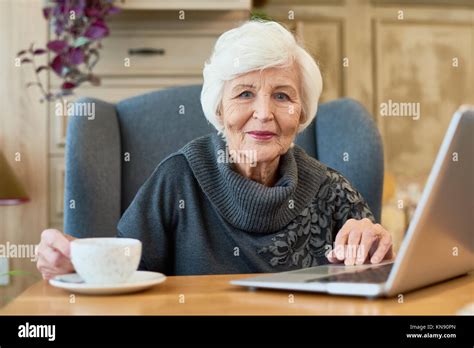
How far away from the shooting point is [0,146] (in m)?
2.78

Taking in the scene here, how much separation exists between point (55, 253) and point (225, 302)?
334 millimetres

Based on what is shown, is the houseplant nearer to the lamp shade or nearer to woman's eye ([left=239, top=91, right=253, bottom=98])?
the lamp shade

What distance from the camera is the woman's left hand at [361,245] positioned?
1.08 meters

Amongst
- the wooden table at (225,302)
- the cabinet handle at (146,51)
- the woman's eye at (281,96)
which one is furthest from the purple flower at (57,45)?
the wooden table at (225,302)

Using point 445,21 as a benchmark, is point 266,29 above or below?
below

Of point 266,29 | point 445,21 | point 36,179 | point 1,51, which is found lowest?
point 36,179

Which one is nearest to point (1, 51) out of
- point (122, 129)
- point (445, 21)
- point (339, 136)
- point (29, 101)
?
point (29, 101)

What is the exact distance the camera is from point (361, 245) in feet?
3.59

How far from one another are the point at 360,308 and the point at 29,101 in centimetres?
234

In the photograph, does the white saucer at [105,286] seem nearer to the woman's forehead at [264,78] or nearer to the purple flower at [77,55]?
the woman's forehead at [264,78]

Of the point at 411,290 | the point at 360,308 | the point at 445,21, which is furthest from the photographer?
the point at 445,21

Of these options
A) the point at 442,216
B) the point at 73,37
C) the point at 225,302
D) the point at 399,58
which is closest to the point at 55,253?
the point at 225,302

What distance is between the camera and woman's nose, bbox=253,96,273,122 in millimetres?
1363

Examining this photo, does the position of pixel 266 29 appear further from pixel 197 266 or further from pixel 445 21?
pixel 445 21
